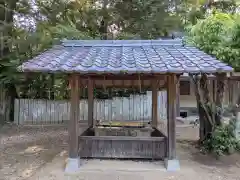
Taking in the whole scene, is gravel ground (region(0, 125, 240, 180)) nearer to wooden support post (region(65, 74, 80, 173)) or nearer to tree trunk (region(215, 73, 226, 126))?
wooden support post (region(65, 74, 80, 173))

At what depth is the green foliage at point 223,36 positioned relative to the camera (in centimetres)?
698

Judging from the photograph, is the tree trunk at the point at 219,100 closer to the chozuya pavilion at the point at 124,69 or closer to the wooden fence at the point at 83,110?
the chozuya pavilion at the point at 124,69

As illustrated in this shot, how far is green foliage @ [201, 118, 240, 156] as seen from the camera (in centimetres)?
716

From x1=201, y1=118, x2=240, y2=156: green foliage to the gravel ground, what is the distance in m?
0.19

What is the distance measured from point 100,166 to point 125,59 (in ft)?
7.34

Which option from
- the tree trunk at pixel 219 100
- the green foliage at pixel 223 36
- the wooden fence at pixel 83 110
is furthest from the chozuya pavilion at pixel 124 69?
the wooden fence at pixel 83 110

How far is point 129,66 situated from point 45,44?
18.6 feet

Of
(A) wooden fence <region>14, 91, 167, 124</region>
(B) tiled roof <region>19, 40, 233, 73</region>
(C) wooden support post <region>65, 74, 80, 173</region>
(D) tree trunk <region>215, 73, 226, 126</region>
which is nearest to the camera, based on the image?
(B) tiled roof <region>19, 40, 233, 73</region>

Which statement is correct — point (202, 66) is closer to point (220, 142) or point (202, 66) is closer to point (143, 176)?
point (143, 176)

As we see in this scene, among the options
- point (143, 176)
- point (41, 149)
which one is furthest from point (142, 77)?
point (41, 149)

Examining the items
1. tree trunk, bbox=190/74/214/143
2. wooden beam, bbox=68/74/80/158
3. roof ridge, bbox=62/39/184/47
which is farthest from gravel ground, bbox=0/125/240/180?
roof ridge, bbox=62/39/184/47

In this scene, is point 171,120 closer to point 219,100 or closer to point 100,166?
point 100,166

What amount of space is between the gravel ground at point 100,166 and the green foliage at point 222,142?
190mm

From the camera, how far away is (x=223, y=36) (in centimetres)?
710
